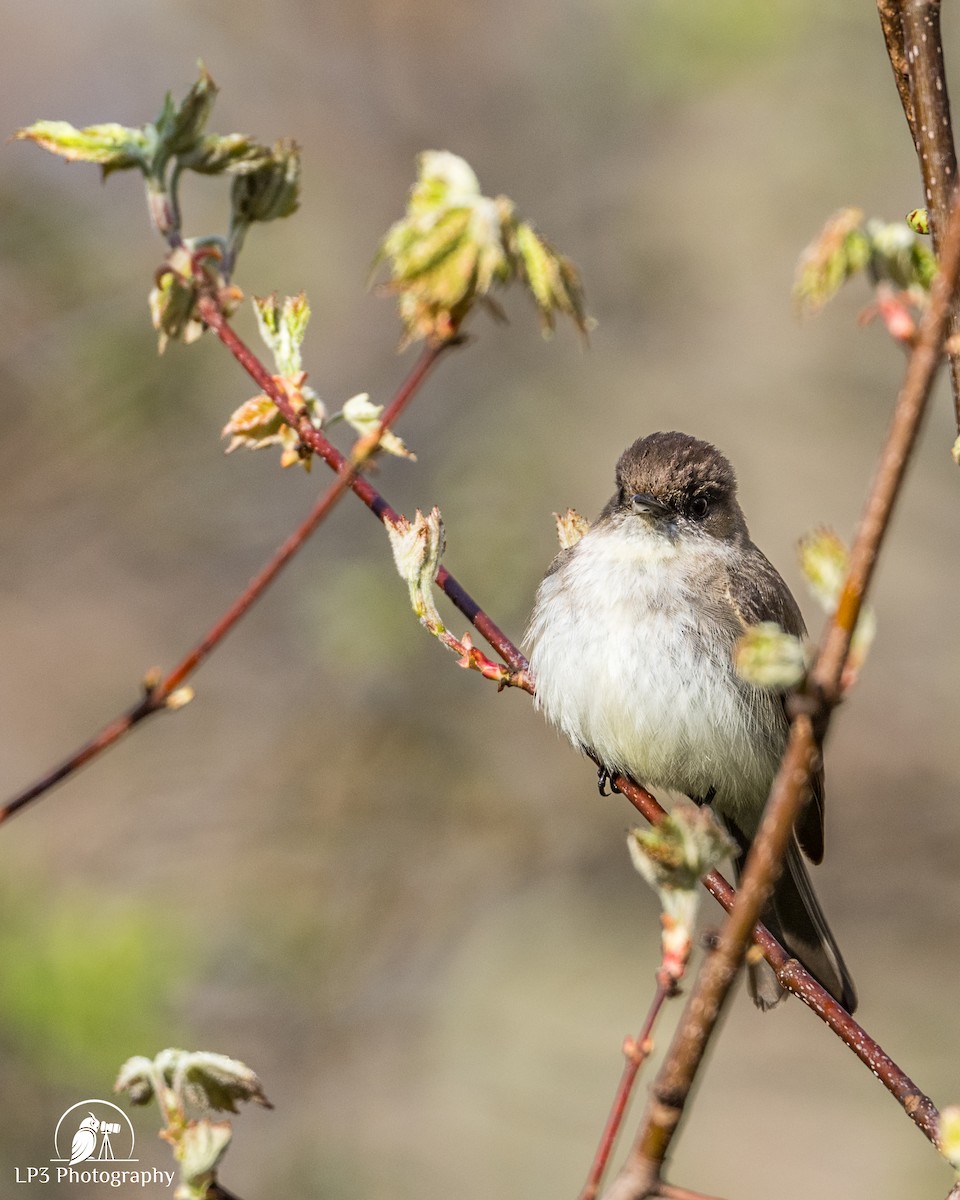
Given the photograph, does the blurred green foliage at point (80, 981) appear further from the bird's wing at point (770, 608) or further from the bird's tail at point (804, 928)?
the bird's wing at point (770, 608)

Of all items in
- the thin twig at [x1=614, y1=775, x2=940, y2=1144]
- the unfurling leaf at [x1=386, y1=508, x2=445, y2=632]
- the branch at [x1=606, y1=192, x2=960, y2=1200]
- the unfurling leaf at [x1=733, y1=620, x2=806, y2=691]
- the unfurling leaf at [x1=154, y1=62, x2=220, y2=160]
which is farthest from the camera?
the unfurling leaf at [x1=386, y1=508, x2=445, y2=632]

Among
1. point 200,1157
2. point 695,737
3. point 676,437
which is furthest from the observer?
point 676,437

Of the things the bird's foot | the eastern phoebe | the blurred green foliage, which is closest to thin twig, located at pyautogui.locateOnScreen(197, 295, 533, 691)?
the eastern phoebe

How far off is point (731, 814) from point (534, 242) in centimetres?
322

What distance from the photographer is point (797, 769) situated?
4.13 feet

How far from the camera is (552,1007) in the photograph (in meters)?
9.12

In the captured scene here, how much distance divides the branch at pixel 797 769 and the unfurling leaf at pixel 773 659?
69mm

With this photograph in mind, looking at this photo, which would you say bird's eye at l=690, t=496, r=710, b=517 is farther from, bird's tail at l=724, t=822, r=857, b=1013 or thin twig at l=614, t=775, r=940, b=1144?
thin twig at l=614, t=775, r=940, b=1144

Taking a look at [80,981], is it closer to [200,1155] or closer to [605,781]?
[605,781]

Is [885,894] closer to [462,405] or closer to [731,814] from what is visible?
[462,405]

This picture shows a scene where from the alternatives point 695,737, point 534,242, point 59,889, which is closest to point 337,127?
point 59,889

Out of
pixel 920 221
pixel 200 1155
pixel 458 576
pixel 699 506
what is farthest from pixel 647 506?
Answer: pixel 458 576

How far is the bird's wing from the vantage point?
409 cm

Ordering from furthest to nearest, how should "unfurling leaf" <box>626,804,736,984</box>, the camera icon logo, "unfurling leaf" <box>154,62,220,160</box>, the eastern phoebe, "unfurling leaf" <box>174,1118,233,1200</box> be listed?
the eastern phoebe < the camera icon logo < "unfurling leaf" <box>154,62,220,160</box> < "unfurling leaf" <box>174,1118,233,1200</box> < "unfurling leaf" <box>626,804,736,984</box>
